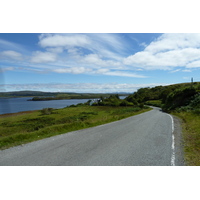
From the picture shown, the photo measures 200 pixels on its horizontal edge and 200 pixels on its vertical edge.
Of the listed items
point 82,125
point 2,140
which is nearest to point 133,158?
point 2,140

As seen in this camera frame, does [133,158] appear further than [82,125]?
No

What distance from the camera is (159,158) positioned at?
6.32 meters

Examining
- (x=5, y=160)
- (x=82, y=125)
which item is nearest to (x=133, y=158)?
(x=5, y=160)

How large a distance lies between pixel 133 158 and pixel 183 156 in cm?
219

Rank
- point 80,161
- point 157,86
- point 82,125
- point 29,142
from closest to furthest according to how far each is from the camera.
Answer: point 80,161 < point 29,142 < point 82,125 < point 157,86

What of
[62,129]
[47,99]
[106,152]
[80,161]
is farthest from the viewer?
[47,99]

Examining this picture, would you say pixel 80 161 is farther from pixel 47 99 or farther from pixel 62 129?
pixel 47 99

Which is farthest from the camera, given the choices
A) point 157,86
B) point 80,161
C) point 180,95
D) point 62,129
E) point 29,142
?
point 157,86

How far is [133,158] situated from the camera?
6.27m

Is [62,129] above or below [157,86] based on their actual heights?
below

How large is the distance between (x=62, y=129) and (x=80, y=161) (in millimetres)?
7359

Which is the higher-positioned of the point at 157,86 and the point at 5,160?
the point at 157,86

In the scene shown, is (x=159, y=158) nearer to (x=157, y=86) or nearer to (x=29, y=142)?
(x=29, y=142)

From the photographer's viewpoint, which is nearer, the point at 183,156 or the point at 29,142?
the point at 183,156
